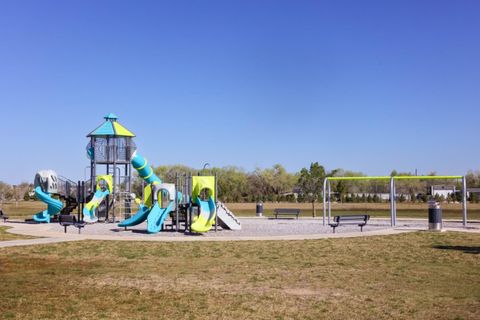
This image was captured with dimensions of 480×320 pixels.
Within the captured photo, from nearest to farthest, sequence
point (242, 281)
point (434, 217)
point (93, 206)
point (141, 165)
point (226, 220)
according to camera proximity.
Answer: point (242, 281) → point (434, 217) → point (226, 220) → point (141, 165) → point (93, 206)

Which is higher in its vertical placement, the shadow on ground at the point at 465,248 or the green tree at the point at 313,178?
the green tree at the point at 313,178

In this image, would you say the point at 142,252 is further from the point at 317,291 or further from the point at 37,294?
the point at 317,291

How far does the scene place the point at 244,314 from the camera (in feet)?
27.1

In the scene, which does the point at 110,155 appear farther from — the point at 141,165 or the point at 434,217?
the point at 434,217

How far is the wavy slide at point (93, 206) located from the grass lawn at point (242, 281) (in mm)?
13711

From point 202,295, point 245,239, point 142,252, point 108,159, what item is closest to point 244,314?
point 202,295

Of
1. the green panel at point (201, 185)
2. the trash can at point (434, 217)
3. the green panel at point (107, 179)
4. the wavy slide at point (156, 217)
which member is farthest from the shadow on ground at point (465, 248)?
the green panel at point (107, 179)

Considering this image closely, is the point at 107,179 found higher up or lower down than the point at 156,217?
higher up

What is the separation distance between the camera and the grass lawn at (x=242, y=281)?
8492 mm

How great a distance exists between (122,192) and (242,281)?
23.2 m

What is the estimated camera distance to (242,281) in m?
11.1

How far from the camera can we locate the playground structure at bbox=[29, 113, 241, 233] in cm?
2453

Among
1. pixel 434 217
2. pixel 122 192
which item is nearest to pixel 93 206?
pixel 122 192

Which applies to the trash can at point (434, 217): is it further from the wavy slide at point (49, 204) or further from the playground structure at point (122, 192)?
the wavy slide at point (49, 204)
